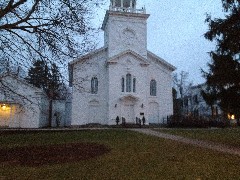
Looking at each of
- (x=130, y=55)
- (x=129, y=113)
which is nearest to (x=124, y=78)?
(x=130, y=55)

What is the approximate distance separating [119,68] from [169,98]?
8.10 m

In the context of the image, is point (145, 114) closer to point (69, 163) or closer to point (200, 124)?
point (200, 124)

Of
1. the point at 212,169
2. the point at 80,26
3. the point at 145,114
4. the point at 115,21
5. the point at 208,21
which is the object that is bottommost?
the point at 212,169

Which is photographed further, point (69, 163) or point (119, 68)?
point (119, 68)

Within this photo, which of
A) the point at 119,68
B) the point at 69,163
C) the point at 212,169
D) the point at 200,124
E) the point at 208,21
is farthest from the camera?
the point at 119,68

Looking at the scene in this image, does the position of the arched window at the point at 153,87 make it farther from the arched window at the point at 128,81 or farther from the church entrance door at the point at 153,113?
the arched window at the point at 128,81

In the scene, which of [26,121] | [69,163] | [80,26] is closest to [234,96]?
[80,26]

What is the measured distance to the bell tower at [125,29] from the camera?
37.2 m

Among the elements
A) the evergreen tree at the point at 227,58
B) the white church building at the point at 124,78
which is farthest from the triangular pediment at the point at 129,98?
the evergreen tree at the point at 227,58

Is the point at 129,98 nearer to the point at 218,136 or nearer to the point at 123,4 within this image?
the point at 123,4

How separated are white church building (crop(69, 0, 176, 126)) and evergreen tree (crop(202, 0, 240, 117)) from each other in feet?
67.6

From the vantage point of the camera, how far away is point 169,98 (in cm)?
3762

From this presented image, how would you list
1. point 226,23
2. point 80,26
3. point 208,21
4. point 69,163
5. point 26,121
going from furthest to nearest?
point 26,121
point 208,21
point 226,23
point 80,26
point 69,163

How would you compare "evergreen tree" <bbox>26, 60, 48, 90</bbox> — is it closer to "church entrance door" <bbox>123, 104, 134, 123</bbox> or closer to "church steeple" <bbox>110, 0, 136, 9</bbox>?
"church entrance door" <bbox>123, 104, 134, 123</bbox>
